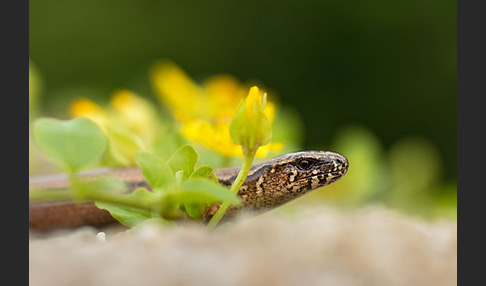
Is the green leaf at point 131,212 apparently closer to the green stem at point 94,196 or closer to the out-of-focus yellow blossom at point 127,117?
the green stem at point 94,196

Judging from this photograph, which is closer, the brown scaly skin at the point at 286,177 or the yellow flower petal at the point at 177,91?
the brown scaly skin at the point at 286,177

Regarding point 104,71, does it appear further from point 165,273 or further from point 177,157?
point 165,273

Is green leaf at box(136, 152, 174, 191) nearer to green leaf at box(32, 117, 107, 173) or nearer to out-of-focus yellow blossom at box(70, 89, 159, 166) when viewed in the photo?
green leaf at box(32, 117, 107, 173)

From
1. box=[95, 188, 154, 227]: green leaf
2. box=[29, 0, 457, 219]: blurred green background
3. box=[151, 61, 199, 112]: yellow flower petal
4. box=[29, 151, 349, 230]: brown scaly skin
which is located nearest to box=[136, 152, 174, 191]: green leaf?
box=[95, 188, 154, 227]: green leaf

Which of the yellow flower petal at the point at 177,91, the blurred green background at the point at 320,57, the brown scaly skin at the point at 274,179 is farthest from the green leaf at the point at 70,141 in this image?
the blurred green background at the point at 320,57

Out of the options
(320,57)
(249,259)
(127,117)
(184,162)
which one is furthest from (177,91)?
(320,57)

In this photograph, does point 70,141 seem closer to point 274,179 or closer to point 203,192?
point 203,192
